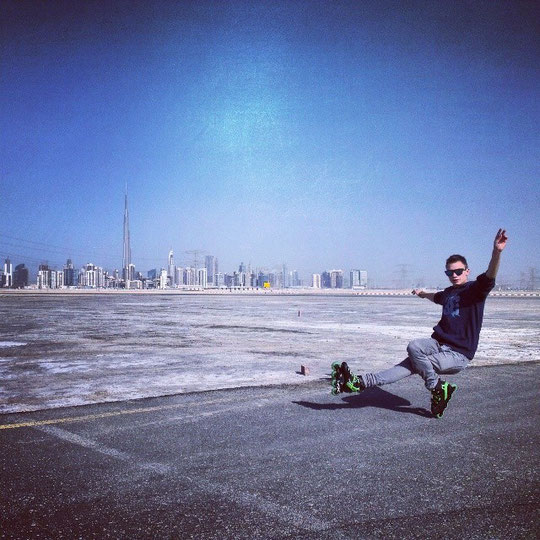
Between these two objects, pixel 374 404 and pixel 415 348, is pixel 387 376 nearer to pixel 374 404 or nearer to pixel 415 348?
pixel 415 348

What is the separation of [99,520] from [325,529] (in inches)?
54.2

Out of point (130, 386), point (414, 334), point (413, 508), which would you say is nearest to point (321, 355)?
point (130, 386)

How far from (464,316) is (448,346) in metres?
0.40

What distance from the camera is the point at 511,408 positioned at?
5.23 meters

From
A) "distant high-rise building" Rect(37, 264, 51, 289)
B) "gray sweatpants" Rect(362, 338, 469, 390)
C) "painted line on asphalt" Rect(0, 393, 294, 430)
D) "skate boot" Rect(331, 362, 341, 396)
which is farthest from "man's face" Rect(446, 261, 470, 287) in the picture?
"distant high-rise building" Rect(37, 264, 51, 289)

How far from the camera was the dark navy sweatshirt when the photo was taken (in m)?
4.59

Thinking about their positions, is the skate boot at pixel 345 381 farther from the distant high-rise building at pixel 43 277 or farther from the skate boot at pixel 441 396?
the distant high-rise building at pixel 43 277

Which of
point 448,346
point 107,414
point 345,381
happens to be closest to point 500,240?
point 448,346

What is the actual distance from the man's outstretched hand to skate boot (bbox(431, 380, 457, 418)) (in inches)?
60.9

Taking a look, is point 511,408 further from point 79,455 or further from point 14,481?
point 14,481

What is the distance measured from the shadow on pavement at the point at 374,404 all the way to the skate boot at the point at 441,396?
180mm

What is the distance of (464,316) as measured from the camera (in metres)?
4.73

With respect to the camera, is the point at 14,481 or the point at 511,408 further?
the point at 511,408

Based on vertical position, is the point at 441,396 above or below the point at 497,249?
below
